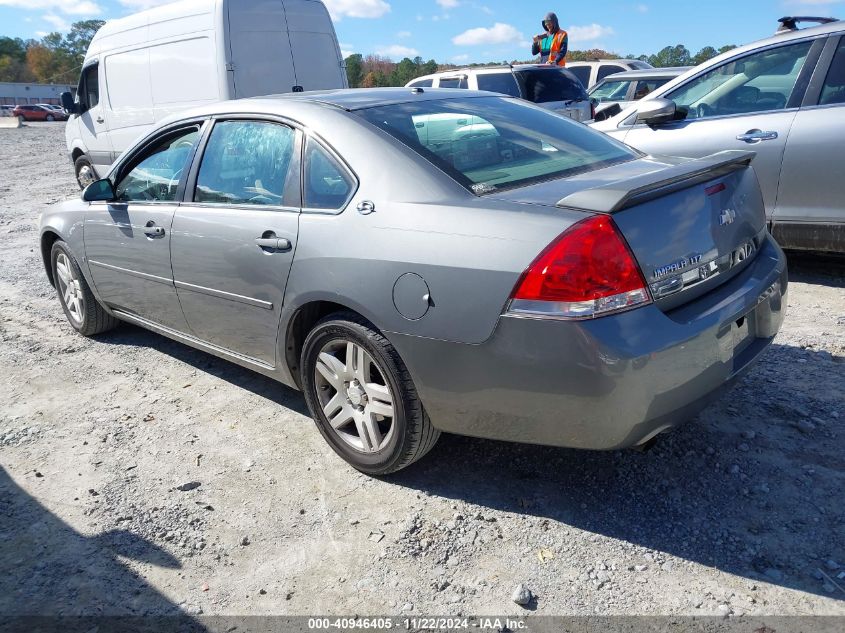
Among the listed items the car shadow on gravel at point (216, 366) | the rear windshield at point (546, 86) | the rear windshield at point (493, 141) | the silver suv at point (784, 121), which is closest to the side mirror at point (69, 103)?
the rear windshield at point (546, 86)

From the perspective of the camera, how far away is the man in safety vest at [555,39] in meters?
12.1

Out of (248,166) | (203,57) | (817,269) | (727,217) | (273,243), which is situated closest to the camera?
(727,217)

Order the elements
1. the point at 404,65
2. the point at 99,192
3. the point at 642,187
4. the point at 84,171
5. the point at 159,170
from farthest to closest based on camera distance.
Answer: the point at 404,65
the point at 84,171
the point at 99,192
the point at 159,170
the point at 642,187

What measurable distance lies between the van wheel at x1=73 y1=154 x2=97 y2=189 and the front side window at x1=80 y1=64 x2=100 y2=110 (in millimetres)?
929

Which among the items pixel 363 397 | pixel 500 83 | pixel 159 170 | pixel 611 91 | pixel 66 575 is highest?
pixel 500 83

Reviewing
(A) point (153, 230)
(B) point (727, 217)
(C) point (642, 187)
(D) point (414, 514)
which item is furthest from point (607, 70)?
(D) point (414, 514)

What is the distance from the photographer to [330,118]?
3.21 metres

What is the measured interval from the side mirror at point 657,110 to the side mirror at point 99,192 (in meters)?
3.73

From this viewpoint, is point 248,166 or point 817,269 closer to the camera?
point 248,166

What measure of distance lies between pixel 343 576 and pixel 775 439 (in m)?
2.02

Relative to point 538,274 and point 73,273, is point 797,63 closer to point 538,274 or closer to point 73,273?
point 538,274

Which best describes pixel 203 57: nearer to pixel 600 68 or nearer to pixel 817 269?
pixel 817 269

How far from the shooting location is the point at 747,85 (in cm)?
532

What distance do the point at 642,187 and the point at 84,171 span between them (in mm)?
11596
